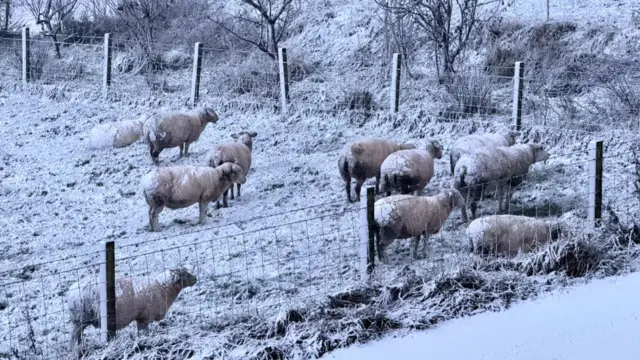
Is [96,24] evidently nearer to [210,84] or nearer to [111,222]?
[210,84]

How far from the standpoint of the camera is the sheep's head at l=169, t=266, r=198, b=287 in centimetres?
954

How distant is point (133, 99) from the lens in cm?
1997

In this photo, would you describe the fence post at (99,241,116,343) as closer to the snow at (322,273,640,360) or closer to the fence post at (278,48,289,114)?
the snow at (322,273,640,360)

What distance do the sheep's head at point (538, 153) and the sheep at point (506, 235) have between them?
315cm

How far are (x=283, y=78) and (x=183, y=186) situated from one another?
19.7 ft

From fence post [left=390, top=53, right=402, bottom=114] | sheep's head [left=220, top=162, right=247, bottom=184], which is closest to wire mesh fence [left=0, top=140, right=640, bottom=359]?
sheep's head [left=220, top=162, right=247, bottom=184]

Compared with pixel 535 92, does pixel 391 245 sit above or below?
below

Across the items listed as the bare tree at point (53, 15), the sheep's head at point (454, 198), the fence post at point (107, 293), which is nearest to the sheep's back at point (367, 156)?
the sheep's head at point (454, 198)

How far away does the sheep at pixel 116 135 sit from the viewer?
55.3ft

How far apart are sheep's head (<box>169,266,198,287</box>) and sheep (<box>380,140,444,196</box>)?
11.5 ft

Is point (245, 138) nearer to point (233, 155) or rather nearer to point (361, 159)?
point (233, 155)

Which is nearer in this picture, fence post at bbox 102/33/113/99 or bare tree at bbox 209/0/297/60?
fence post at bbox 102/33/113/99

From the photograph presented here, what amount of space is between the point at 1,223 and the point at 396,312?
707 cm

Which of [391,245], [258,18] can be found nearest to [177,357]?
[391,245]
